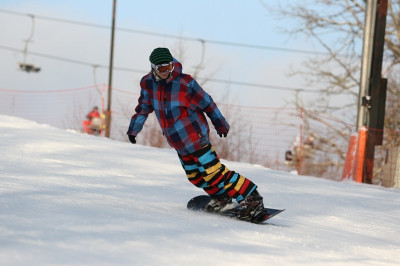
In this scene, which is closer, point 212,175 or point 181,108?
point 181,108

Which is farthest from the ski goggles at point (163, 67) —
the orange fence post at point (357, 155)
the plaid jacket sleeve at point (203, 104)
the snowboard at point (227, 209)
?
the orange fence post at point (357, 155)

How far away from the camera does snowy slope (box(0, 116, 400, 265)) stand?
3473 mm

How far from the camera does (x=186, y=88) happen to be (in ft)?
16.5

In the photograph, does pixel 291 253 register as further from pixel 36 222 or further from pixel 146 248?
pixel 36 222

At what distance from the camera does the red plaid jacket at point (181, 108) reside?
5.01 meters

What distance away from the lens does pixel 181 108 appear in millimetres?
5039

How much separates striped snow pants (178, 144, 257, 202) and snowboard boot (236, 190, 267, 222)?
0.14ft

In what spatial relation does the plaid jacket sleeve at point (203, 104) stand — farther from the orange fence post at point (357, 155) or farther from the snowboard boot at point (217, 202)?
the orange fence post at point (357, 155)

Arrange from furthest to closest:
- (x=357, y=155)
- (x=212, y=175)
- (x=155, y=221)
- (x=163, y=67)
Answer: (x=357, y=155), (x=212, y=175), (x=163, y=67), (x=155, y=221)

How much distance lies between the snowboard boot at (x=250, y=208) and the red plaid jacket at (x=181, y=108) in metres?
0.60

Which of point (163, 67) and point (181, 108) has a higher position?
point (163, 67)

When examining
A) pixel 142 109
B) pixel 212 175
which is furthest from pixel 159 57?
pixel 212 175

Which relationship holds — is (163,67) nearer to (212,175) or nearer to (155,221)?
(212,175)

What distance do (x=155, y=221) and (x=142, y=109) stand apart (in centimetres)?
126
